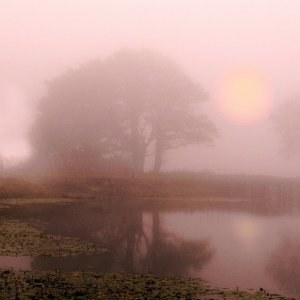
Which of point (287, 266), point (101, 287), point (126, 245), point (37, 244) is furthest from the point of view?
point (126, 245)

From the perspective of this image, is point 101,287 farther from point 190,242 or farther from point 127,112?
point 127,112

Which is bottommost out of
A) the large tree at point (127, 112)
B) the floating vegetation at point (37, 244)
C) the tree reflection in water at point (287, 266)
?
the tree reflection in water at point (287, 266)

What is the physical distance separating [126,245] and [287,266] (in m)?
8.29

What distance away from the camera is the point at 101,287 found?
1595 cm

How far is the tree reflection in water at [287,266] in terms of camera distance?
18258 mm

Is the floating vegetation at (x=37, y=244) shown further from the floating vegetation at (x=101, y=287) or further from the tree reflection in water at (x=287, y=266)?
the tree reflection in water at (x=287, y=266)

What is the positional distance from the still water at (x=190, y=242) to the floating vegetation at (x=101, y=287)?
123 centimetres

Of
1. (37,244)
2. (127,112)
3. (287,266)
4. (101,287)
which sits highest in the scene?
(127,112)

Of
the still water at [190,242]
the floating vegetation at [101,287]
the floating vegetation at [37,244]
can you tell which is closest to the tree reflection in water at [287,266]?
the still water at [190,242]

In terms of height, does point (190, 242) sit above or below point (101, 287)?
above

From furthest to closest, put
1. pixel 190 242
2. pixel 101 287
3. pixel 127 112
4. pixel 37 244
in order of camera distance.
→ pixel 127 112
pixel 190 242
pixel 37 244
pixel 101 287

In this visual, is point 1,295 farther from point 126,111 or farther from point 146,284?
point 126,111

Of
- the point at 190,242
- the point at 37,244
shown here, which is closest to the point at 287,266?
the point at 190,242

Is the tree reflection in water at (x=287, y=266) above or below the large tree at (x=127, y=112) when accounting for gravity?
below
